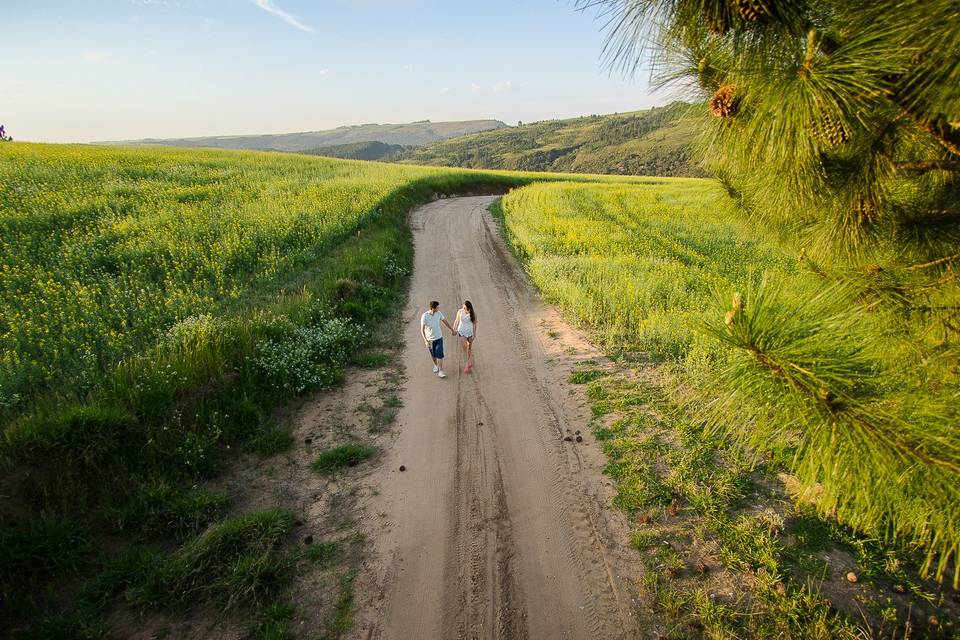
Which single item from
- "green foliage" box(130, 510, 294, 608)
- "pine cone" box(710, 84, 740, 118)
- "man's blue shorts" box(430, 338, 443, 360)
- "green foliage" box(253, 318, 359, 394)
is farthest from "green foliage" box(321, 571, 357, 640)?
"pine cone" box(710, 84, 740, 118)

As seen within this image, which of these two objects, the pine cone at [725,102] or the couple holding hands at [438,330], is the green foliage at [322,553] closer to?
the couple holding hands at [438,330]

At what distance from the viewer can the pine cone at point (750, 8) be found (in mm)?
2156

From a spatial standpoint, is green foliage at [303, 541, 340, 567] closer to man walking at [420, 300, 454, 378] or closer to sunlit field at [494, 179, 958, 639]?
sunlit field at [494, 179, 958, 639]

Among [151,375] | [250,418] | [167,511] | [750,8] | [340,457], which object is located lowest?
[340,457]

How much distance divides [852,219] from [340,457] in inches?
252

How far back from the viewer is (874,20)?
2027 mm

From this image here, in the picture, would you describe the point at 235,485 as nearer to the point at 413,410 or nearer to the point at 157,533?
the point at 157,533

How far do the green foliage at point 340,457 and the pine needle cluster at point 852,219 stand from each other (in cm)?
530

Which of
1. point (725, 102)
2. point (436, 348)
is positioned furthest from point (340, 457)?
point (725, 102)

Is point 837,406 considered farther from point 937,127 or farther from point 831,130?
point 937,127

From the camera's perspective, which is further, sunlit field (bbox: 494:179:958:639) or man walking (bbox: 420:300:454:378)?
man walking (bbox: 420:300:454:378)

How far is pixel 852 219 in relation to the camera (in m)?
3.15

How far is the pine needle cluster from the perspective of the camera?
1.95m

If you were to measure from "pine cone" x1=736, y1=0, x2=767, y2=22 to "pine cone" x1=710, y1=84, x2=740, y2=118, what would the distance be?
46 cm
